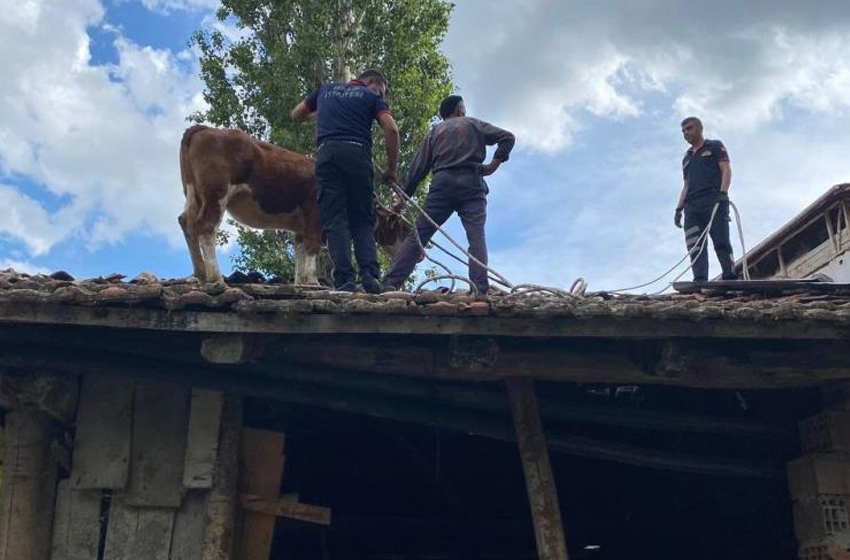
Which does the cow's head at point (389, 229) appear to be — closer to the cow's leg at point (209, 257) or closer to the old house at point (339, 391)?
the cow's leg at point (209, 257)

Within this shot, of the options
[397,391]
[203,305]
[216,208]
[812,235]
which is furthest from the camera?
[812,235]

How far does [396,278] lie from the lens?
7008 mm

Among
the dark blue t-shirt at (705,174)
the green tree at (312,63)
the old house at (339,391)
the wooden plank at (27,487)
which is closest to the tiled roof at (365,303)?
the old house at (339,391)

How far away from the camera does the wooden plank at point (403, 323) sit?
4625mm

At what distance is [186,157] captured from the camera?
266 inches

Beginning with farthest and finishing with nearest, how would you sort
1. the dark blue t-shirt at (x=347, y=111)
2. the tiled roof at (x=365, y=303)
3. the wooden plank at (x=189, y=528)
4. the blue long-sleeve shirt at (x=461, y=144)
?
the blue long-sleeve shirt at (x=461, y=144), the dark blue t-shirt at (x=347, y=111), the wooden plank at (x=189, y=528), the tiled roof at (x=365, y=303)

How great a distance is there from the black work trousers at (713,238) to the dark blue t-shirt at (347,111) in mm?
3419

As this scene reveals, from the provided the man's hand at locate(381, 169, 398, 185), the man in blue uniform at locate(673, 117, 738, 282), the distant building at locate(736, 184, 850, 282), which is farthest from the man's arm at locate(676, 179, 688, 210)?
the distant building at locate(736, 184, 850, 282)

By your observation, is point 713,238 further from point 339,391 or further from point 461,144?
point 339,391

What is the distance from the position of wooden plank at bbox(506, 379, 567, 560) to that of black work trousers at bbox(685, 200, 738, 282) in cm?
374

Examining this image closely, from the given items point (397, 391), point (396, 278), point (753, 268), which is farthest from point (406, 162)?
point (753, 268)

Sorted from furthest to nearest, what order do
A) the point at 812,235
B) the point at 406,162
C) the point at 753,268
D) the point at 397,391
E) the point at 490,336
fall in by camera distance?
1. the point at 753,268
2. the point at 812,235
3. the point at 406,162
4. the point at 397,391
5. the point at 490,336

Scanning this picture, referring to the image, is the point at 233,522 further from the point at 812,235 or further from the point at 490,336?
the point at 812,235

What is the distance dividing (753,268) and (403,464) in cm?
1717
